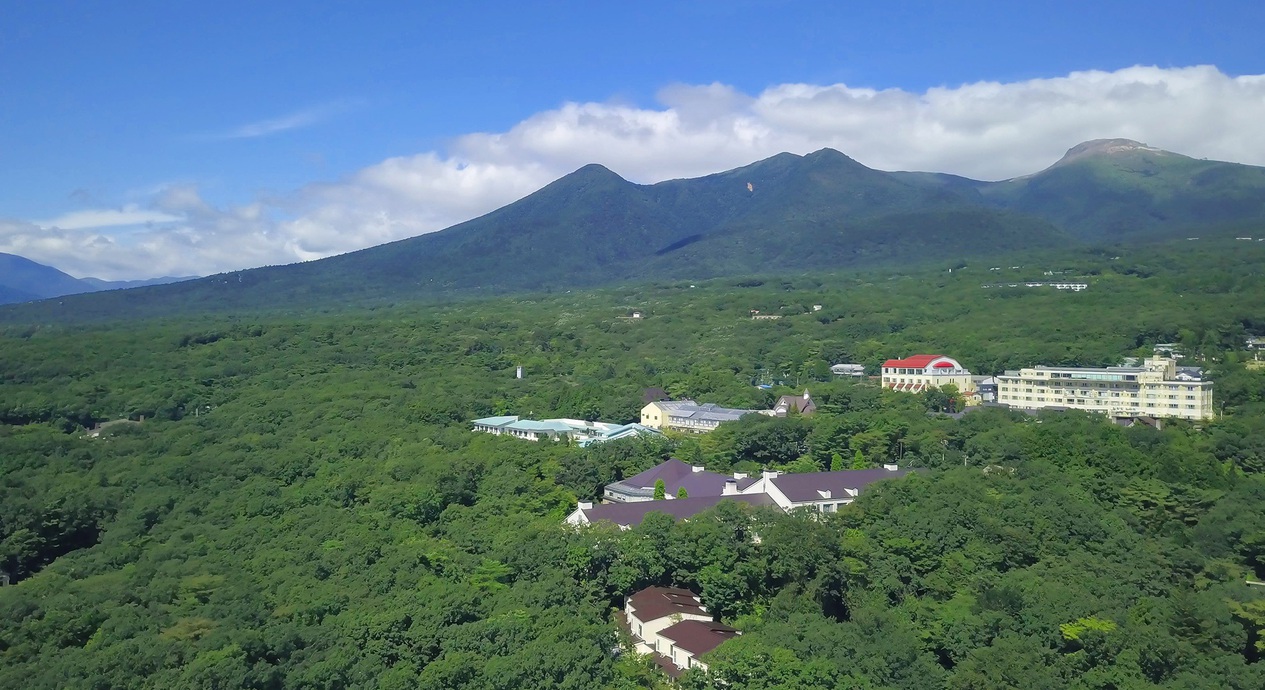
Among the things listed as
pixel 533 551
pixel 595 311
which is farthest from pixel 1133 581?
pixel 595 311

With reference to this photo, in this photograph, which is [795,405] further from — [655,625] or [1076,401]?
[655,625]

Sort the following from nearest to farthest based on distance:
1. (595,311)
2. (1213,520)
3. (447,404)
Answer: (1213,520) < (447,404) < (595,311)

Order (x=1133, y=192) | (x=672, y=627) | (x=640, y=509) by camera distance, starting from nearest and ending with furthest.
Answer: (x=672, y=627), (x=640, y=509), (x=1133, y=192)

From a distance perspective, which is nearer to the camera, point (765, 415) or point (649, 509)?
point (649, 509)

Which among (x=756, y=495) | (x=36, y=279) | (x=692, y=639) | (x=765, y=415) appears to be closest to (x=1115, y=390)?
(x=765, y=415)

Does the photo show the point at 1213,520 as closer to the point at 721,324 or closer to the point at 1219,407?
the point at 1219,407

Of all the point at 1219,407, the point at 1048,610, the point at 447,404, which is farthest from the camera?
the point at 447,404

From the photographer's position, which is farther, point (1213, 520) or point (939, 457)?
point (939, 457)
